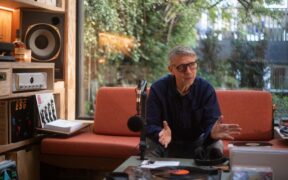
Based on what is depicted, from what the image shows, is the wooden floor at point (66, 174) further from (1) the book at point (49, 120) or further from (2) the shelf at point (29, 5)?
(2) the shelf at point (29, 5)

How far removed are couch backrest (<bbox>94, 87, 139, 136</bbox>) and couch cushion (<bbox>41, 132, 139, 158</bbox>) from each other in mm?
245

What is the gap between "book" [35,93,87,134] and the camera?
3830 millimetres

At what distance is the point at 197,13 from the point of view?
4418 millimetres

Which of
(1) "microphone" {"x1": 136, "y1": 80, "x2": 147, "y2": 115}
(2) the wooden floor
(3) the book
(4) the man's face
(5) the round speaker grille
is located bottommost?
(2) the wooden floor

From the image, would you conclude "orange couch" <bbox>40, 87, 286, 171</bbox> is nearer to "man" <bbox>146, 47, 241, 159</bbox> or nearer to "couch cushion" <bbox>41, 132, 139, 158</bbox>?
"couch cushion" <bbox>41, 132, 139, 158</bbox>

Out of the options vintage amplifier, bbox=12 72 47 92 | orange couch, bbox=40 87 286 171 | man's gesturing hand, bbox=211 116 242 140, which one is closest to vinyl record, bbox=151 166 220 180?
man's gesturing hand, bbox=211 116 242 140

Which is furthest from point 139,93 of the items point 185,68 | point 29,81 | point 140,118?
point 29,81

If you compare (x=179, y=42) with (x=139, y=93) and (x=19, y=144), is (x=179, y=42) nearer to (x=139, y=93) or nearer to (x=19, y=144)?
(x=19, y=144)

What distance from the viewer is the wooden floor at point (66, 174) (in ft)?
13.5

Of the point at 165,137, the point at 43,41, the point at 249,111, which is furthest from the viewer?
the point at 43,41

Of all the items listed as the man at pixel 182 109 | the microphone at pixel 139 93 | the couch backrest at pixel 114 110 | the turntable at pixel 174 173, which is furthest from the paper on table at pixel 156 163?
the couch backrest at pixel 114 110

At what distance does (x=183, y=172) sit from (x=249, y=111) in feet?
6.39

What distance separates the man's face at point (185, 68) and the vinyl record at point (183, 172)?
0.82m

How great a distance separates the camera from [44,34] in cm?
421
